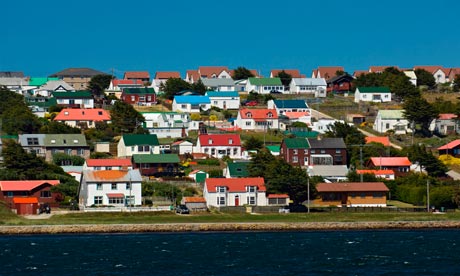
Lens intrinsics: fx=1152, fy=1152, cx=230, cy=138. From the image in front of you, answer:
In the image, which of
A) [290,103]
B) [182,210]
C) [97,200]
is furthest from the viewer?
[290,103]

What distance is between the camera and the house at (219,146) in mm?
94875

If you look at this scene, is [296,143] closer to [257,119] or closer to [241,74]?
[257,119]

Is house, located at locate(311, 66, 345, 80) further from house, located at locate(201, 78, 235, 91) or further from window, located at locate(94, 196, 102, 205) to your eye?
window, located at locate(94, 196, 102, 205)

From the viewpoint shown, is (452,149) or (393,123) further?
(393,123)

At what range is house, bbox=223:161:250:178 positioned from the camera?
83750 millimetres

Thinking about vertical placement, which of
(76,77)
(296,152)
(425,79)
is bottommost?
(296,152)

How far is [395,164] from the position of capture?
289 ft

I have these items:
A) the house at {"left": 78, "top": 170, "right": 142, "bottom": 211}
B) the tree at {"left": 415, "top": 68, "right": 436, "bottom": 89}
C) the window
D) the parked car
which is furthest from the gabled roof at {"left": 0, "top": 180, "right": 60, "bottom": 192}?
the tree at {"left": 415, "top": 68, "right": 436, "bottom": 89}

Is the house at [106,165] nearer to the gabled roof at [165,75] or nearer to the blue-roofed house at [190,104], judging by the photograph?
the blue-roofed house at [190,104]

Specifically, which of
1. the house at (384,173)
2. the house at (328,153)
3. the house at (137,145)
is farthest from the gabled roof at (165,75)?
the house at (384,173)

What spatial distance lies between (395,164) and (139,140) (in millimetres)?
20547

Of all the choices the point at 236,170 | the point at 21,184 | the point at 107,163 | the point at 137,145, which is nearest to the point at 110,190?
the point at 21,184

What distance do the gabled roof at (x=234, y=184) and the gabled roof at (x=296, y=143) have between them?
13667 millimetres

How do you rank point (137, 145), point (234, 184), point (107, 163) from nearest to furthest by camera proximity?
1. point (234, 184)
2. point (107, 163)
3. point (137, 145)
